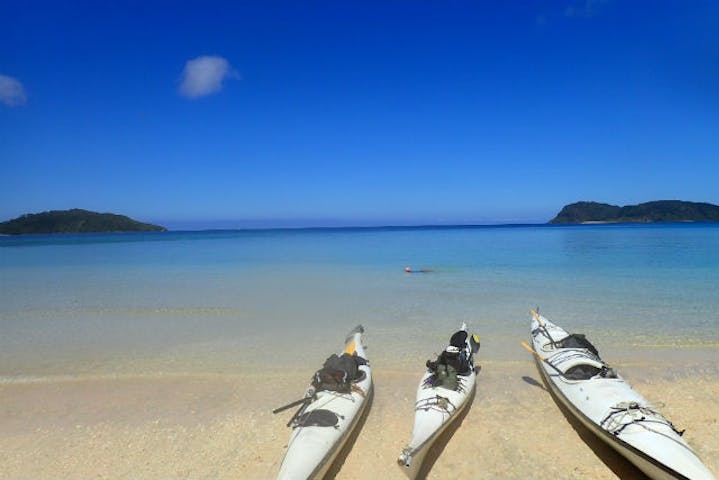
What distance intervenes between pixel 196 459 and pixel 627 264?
2930cm

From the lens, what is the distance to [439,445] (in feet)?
20.8

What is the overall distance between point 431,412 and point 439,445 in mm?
525

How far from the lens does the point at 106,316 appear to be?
609 inches

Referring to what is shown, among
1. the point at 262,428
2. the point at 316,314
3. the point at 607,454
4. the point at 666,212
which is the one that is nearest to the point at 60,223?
the point at 316,314

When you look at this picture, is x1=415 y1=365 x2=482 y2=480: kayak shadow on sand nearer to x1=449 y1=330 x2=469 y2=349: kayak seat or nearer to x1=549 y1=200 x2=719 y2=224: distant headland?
x1=449 y1=330 x2=469 y2=349: kayak seat

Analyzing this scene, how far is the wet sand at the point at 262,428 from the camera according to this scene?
19.4 feet

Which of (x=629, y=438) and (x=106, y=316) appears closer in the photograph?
(x=629, y=438)

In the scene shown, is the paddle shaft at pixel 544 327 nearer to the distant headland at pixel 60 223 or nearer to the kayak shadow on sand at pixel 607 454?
the kayak shadow on sand at pixel 607 454

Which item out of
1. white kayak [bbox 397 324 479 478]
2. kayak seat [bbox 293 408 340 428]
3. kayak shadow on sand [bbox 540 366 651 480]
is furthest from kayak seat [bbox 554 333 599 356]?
kayak seat [bbox 293 408 340 428]

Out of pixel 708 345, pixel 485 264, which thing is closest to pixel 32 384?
pixel 708 345

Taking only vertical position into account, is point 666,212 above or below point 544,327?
above

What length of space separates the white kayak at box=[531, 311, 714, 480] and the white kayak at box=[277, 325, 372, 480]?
145 inches

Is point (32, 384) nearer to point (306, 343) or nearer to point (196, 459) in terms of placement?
point (196, 459)

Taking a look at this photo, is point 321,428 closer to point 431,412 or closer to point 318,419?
point 318,419
